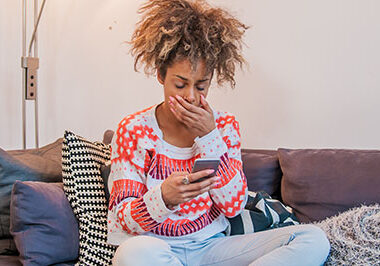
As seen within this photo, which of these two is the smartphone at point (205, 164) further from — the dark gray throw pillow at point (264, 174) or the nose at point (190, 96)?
the dark gray throw pillow at point (264, 174)

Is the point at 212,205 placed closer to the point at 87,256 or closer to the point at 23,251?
the point at 87,256

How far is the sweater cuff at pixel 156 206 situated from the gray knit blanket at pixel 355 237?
44cm

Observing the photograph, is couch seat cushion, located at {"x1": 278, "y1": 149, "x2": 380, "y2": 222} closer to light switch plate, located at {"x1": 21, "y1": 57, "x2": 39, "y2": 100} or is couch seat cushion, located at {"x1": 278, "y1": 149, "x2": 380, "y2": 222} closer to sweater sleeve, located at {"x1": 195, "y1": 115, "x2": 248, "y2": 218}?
sweater sleeve, located at {"x1": 195, "y1": 115, "x2": 248, "y2": 218}

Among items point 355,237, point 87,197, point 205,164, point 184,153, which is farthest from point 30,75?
point 355,237

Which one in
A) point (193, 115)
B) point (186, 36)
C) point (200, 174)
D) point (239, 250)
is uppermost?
point (186, 36)

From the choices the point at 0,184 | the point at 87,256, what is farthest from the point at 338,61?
the point at 0,184

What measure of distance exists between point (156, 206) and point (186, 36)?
0.49 meters

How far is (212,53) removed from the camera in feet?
4.47

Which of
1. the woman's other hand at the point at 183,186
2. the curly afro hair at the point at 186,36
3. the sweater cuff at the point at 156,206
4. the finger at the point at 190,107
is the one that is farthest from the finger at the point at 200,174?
the curly afro hair at the point at 186,36

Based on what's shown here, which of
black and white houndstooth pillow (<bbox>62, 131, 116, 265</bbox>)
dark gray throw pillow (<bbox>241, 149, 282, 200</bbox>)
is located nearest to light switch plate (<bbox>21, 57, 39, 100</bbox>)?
A: black and white houndstooth pillow (<bbox>62, 131, 116, 265</bbox>)

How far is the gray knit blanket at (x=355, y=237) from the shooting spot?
4.00 ft

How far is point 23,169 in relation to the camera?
1.51 m

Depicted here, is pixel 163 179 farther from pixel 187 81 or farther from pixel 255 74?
pixel 255 74

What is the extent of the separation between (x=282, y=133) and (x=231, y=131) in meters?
0.57
